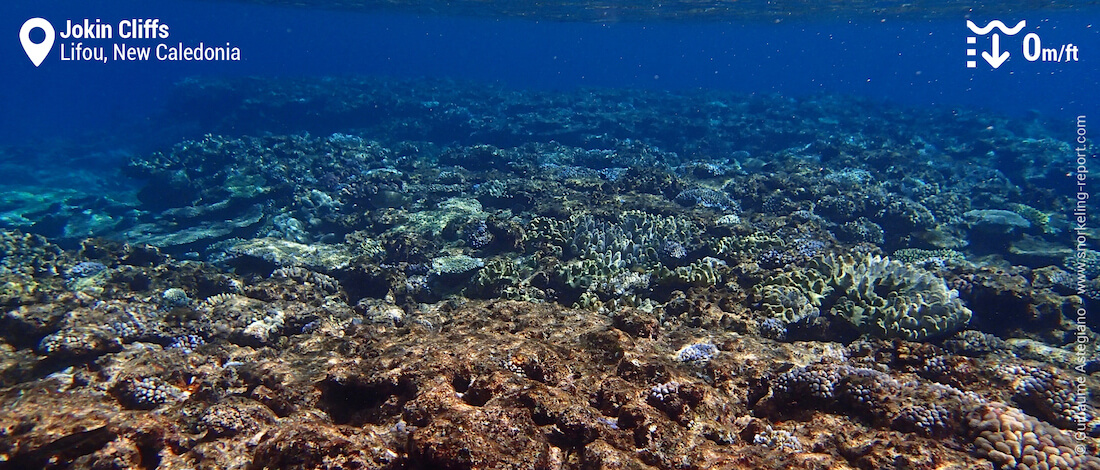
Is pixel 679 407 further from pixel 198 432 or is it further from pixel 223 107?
pixel 223 107

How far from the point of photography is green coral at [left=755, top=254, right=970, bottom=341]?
656 centimetres

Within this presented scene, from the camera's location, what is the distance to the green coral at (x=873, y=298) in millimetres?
6559

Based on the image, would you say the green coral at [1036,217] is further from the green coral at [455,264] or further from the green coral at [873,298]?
the green coral at [455,264]

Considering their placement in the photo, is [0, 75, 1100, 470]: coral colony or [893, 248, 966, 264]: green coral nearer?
[0, 75, 1100, 470]: coral colony

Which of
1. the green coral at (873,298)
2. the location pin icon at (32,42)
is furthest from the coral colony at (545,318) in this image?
the location pin icon at (32,42)

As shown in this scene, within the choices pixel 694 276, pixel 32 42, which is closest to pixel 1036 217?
pixel 694 276

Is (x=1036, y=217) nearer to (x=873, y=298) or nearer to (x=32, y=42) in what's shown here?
(x=873, y=298)

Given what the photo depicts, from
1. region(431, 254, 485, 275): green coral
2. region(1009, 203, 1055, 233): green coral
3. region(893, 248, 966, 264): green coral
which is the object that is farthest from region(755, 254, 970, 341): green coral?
region(1009, 203, 1055, 233): green coral

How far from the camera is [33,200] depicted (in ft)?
60.9

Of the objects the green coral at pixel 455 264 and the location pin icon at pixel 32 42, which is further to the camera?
the location pin icon at pixel 32 42

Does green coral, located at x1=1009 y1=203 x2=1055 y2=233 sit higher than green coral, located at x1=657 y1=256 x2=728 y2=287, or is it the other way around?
green coral, located at x1=1009 y1=203 x2=1055 y2=233

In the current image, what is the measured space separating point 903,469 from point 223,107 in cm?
3627

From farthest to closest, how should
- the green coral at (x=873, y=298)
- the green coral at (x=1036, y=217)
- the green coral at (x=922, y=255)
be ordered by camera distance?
1. the green coral at (x=1036, y=217)
2. the green coral at (x=922, y=255)
3. the green coral at (x=873, y=298)

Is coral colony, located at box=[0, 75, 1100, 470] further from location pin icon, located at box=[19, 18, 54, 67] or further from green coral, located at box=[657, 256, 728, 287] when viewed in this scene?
location pin icon, located at box=[19, 18, 54, 67]
